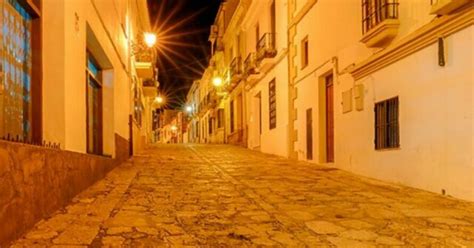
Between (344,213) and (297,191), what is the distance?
6.66ft

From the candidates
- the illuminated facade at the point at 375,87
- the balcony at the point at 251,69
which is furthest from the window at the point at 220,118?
the illuminated facade at the point at 375,87

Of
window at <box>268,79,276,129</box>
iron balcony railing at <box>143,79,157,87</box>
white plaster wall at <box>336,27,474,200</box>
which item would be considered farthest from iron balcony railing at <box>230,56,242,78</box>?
white plaster wall at <box>336,27,474,200</box>

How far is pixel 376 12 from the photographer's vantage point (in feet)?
33.0

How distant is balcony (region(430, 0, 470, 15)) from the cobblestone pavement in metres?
2.84

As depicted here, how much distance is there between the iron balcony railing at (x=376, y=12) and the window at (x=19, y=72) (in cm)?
627

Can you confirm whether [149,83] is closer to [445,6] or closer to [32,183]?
[445,6]

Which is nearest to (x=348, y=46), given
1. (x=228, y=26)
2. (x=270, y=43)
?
(x=270, y=43)

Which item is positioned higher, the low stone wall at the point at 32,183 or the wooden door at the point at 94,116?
the wooden door at the point at 94,116

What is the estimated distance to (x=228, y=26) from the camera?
2952 centimetres

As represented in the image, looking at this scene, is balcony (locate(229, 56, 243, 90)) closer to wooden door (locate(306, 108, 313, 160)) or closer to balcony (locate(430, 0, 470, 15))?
wooden door (locate(306, 108, 313, 160))

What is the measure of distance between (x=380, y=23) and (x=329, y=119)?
4606 mm

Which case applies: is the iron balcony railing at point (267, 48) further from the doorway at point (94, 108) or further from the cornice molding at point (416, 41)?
the doorway at point (94, 108)

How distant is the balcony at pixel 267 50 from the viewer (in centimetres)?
1845

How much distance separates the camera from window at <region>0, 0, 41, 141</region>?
5.35m
